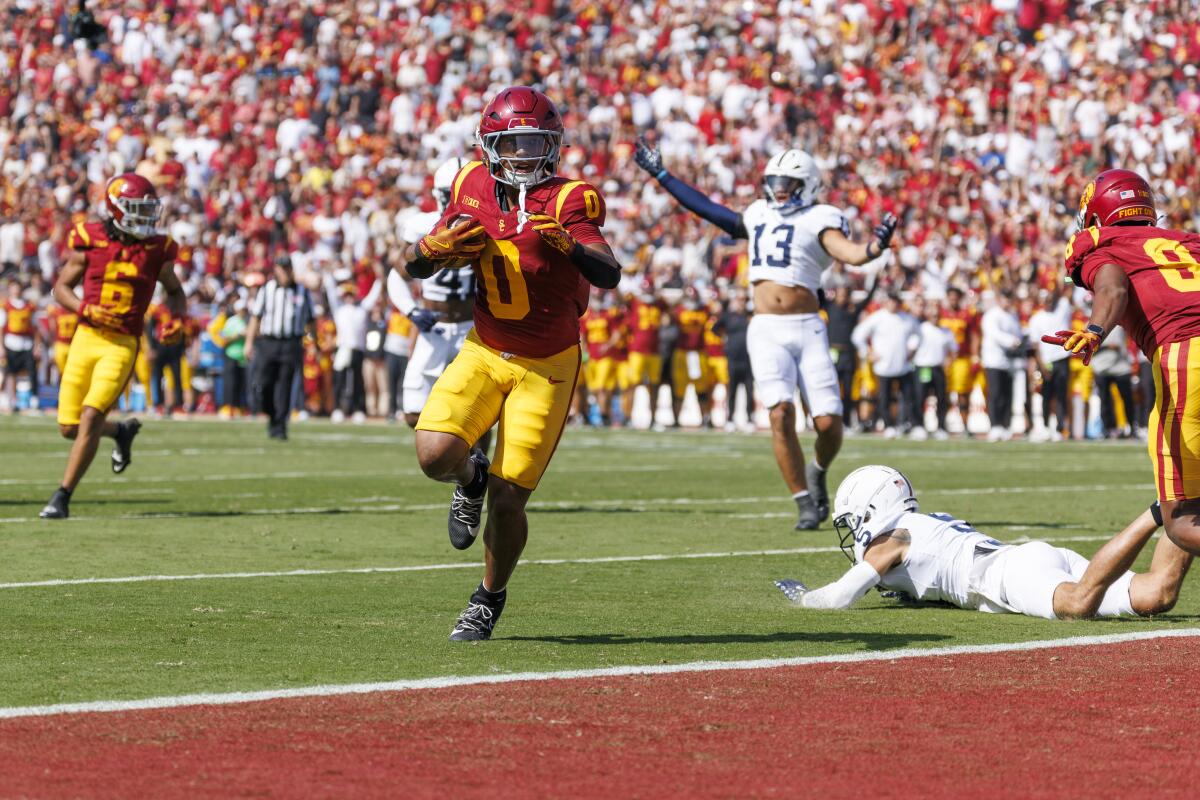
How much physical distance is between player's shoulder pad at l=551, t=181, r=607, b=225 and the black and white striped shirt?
16182 millimetres

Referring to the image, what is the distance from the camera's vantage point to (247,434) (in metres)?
23.2

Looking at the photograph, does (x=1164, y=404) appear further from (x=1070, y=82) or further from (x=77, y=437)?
(x=1070, y=82)

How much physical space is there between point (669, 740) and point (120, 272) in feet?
25.6

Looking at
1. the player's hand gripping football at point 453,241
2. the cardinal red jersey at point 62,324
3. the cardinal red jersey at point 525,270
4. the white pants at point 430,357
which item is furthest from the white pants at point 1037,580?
the cardinal red jersey at point 62,324

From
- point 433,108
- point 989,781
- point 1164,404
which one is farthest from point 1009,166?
point 989,781

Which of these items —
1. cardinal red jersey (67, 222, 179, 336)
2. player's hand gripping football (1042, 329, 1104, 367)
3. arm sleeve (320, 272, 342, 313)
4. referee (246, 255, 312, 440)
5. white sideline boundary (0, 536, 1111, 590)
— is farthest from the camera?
arm sleeve (320, 272, 342, 313)

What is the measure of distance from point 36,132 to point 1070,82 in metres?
19.7

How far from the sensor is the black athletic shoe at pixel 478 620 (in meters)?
6.67

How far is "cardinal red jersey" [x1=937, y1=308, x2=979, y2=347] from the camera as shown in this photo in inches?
1021

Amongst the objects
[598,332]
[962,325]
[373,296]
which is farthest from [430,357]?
[598,332]

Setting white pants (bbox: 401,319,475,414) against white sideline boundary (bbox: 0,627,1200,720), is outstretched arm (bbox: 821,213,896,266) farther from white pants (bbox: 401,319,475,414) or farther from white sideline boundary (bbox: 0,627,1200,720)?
white sideline boundary (bbox: 0,627,1200,720)

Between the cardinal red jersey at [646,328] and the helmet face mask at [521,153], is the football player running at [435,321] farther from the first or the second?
the cardinal red jersey at [646,328]

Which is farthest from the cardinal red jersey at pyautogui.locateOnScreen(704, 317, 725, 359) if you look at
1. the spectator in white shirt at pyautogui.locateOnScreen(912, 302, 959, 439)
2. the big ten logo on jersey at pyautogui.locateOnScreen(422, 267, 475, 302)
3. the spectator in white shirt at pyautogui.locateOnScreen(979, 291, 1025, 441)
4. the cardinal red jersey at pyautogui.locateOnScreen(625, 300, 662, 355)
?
the big ten logo on jersey at pyautogui.locateOnScreen(422, 267, 475, 302)

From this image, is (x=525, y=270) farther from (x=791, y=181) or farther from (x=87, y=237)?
(x=87, y=237)
